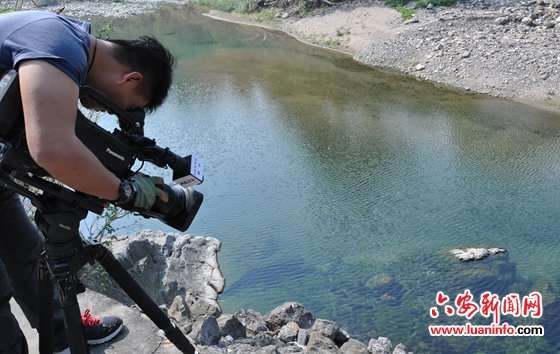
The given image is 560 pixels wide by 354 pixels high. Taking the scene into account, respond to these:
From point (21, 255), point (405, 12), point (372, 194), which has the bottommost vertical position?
point (372, 194)

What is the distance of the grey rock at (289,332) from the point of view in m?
4.86

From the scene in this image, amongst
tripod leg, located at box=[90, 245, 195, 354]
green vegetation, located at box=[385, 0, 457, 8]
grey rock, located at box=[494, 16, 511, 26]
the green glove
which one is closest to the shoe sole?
tripod leg, located at box=[90, 245, 195, 354]

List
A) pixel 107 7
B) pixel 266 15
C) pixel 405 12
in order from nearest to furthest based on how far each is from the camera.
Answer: pixel 405 12 < pixel 266 15 < pixel 107 7

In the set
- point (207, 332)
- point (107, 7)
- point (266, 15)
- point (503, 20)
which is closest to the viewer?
point (207, 332)

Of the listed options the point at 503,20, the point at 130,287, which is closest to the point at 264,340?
the point at 130,287

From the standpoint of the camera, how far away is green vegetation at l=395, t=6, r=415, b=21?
19.5m

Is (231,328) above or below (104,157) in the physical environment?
below

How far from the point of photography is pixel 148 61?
2.06 meters

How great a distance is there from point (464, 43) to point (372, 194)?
29.1ft

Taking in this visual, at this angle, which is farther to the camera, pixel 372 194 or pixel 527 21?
pixel 527 21

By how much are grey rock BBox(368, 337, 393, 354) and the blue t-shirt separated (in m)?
4.02

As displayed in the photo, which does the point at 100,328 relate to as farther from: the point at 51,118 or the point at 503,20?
the point at 503,20

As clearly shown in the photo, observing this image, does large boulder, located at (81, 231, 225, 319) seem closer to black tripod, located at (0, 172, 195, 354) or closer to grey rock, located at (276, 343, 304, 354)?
grey rock, located at (276, 343, 304, 354)

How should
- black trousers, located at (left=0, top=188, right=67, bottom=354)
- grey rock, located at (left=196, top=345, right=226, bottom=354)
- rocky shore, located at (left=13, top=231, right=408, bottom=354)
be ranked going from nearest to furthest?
black trousers, located at (left=0, top=188, right=67, bottom=354), rocky shore, located at (left=13, top=231, right=408, bottom=354), grey rock, located at (left=196, top=345, right=226, bottom=354)
